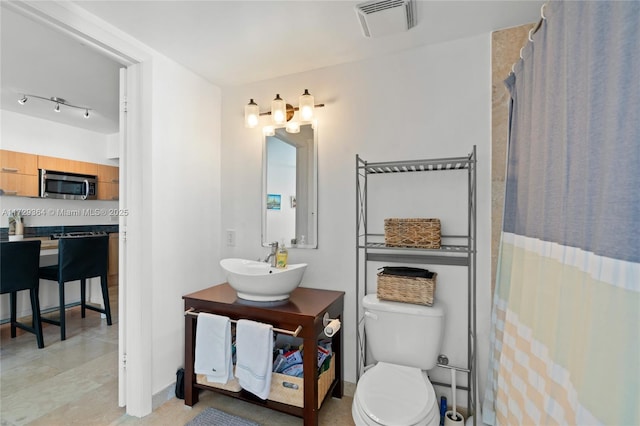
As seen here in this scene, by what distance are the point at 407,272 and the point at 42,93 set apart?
3.52 metres

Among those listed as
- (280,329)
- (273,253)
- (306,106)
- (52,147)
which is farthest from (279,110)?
(52,147)

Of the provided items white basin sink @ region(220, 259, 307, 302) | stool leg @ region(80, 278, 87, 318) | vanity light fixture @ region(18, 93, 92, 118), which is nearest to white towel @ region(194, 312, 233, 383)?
white basin sink @ region(220, 259, 307, 302)

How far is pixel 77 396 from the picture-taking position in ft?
6.73

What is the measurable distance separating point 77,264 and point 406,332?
10.7 ft

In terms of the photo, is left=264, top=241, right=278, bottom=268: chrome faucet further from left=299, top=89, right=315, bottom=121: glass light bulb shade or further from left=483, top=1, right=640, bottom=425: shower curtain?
left=483, top=1, right=640, bottom=425: shower curtain

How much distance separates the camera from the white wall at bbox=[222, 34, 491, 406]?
182 centimetres

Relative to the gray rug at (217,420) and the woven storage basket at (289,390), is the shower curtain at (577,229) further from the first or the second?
the gray rug at (217,420)

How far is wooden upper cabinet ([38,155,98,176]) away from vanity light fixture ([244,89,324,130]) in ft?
9.67

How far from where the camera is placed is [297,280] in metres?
1.86

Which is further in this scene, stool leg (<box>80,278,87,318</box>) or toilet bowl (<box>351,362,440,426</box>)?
stool leg (<box>80,278,87,318</box>)

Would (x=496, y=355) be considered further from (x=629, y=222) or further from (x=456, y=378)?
(x=629, y=222)

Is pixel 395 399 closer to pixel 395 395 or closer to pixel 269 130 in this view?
pixel 395 395

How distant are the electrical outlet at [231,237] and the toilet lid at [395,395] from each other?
141 cm

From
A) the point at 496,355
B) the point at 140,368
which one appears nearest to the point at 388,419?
the point at 496,355
